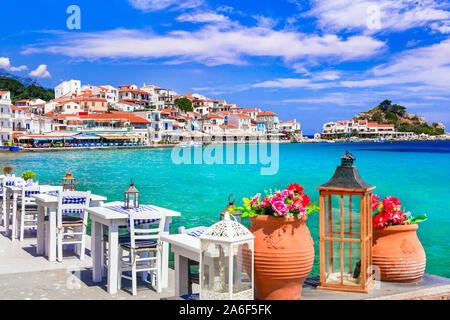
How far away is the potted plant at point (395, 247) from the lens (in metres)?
3.65

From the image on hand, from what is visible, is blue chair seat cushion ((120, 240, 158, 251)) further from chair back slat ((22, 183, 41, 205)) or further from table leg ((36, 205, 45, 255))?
chair back slat ((22, 183, 41, 205))

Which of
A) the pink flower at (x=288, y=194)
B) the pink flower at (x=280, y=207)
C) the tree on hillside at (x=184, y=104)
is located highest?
the tree on hillside at (x=184, y=104)

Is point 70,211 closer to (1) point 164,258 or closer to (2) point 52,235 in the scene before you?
(2) point 52,235

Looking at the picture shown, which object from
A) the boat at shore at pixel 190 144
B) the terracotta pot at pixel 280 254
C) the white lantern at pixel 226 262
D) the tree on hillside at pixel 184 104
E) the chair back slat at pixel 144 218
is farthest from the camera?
the tree on hillside at pixel 184 104

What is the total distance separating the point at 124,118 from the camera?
8288cm

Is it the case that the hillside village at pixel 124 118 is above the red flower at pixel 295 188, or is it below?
above

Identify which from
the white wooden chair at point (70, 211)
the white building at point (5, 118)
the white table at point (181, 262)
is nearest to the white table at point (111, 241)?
the white table at point (181, 262)

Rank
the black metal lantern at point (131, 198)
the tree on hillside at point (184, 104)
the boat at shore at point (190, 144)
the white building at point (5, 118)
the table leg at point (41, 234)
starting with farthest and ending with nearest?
1. the tree on hillside at point (184, 104)
2. the boat at shore at point (190, 144)
3. the white building at point (5, 118)
4. the table leg at point (41, 234)
5. the black metal lantern at point (131, 198)

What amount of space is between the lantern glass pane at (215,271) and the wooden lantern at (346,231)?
87cm

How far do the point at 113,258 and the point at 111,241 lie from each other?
203mm

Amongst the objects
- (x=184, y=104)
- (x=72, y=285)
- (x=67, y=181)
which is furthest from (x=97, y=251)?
(x=184, y=104)

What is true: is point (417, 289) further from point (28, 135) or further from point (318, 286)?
point (28, 135)

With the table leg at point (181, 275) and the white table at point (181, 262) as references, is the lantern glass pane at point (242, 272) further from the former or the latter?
the table leg at point (181, 275)

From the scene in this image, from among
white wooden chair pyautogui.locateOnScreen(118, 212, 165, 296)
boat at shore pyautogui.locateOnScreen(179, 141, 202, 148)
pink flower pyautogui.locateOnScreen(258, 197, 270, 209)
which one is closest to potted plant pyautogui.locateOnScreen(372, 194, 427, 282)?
pink flower pyautogui.locateOnScreen(258, 197, 270, 209)
